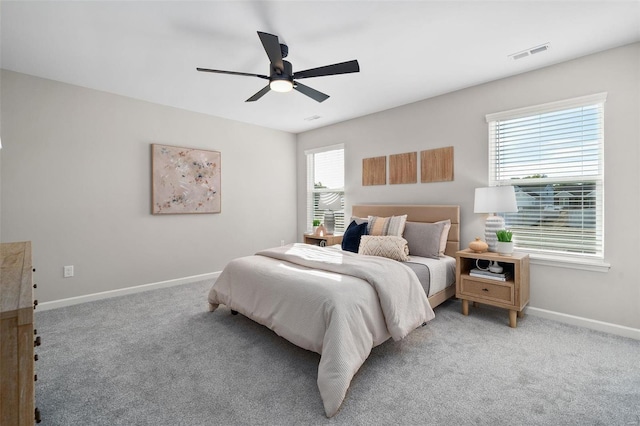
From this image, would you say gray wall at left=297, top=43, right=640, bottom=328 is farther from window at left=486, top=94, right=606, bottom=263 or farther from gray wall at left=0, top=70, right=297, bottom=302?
gray wall at left=0, top=70, right=297, bottom=302

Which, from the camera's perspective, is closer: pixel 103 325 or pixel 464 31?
pixel 464 31

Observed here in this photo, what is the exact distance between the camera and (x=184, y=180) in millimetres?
4324

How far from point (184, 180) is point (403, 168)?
316 centimetres

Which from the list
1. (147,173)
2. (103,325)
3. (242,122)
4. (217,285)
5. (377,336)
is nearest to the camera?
(377,336)

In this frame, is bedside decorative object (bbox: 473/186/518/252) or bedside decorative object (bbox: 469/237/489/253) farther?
bedside decorative object (bbox: 469/237/489/253)

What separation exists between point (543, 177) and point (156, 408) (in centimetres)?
386

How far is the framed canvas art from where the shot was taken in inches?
161

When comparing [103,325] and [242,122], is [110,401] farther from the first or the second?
[242,122]

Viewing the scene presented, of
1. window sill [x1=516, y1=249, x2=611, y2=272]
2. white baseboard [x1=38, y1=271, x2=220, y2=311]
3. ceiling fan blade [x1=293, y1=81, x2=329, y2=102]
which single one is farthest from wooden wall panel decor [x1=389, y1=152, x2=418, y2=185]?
white baseboard [x1=38, y1=271, x2=220, y2=311]

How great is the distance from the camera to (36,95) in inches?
127

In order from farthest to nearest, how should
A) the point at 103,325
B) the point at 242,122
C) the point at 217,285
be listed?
1. the point at 242,122
2. the point at 217,285
3. the point at 103,325

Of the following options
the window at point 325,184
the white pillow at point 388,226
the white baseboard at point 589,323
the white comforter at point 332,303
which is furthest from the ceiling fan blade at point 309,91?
the white baseboard at point 589,323

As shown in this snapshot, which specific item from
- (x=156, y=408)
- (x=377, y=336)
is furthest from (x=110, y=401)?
(x=377, y=336)

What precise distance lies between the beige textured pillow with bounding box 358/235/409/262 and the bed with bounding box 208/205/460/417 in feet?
0.46
